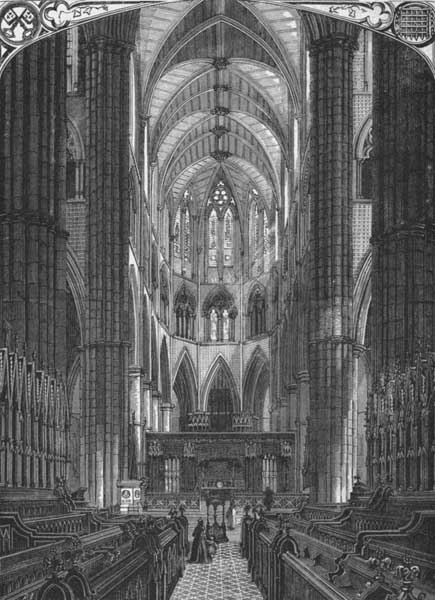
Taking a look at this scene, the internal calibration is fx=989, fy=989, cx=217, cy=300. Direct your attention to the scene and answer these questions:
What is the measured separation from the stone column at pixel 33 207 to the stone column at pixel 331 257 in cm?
1184

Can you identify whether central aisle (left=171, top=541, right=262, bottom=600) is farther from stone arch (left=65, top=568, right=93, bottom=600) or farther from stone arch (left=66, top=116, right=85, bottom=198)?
stone arch (left=66, top=116, right=85, bottom=198)

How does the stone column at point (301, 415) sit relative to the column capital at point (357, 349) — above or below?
below

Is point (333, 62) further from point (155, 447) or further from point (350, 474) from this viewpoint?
point (155, 447)

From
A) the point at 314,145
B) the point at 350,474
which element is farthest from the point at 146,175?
the point at 350,474

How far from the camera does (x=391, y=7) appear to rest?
1048cm

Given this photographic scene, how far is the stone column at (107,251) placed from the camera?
32.3m

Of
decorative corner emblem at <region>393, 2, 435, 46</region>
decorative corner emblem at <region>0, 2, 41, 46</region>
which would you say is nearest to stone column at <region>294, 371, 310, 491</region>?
decorative corner emblem at <region>393, 2, 435, 46</region>

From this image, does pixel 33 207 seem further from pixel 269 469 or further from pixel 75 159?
pixel 269 469

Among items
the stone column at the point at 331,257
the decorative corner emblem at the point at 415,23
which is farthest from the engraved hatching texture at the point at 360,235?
the decorative corner emblem at the point at 415,23

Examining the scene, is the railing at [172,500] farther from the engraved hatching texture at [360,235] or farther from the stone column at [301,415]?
the engraved hatching texture at [360,235]

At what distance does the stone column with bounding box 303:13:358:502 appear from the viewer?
101 feet

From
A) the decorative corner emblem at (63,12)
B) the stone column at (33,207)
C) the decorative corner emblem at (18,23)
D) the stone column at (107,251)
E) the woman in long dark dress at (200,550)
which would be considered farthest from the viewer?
the stone column at (107,251)

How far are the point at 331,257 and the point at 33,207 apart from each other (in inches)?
504

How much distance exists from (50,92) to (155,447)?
81.8ft
